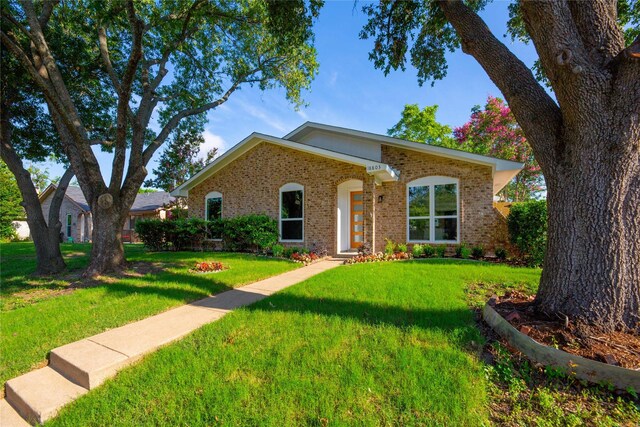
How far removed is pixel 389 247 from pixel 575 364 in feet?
23.6

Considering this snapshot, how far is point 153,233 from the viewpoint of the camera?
13.2 meters

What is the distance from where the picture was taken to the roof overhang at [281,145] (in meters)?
9.47

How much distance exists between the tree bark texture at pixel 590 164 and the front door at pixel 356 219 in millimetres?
7929

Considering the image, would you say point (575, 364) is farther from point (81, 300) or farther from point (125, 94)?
point (125, 94)

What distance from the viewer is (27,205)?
24.1ft

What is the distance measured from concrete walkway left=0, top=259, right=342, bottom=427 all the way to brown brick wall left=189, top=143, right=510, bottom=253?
680 centimetres

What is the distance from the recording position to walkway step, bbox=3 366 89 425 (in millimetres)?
2355

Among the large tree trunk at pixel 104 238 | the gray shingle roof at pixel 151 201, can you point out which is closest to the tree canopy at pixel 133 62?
the large tree trunk at pixel 104 238

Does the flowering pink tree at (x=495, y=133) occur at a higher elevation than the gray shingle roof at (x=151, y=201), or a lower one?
higher

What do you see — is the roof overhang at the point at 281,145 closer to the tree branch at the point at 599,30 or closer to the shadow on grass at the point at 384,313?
the shadow on grass at the point at 384,313

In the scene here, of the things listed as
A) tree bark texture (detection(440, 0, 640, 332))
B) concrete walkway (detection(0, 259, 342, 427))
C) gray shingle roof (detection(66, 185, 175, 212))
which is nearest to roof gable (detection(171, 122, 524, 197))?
tree bark texture (detection(440, 0, 640, 332))

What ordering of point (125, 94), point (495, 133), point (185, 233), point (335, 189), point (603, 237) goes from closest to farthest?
1. point (603, 237)
2. point (125, 94)
3. point (335, 189)
4. point (185, 233)
5. point (495, 133)

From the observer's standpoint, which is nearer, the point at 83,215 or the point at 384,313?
the point at 384,313

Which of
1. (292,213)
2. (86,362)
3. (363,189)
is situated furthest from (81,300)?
(363,189)
